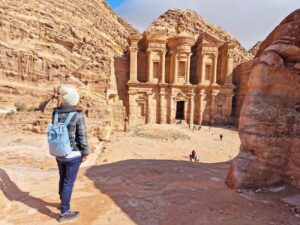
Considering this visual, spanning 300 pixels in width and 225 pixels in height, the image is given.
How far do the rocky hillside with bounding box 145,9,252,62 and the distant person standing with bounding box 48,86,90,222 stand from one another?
3468cm

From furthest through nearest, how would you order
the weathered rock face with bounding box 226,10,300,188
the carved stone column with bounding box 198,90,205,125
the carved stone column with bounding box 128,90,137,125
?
the carved stone column with bounding box 198,90,205,125 → the carved stone column with bounding box 128,90,137,125 → the weathered rock face with bounding box 226,10,300,188

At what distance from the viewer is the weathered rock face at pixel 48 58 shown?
18766mm

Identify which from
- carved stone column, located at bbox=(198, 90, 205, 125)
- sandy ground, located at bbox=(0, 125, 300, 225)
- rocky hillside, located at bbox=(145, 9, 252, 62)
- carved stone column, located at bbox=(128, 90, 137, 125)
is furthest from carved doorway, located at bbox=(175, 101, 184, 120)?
sandy ground, located at bbox=(0, 125, 300, 225)

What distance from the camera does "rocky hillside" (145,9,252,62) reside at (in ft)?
117

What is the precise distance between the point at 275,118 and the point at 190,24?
116 ft

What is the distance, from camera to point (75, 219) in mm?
3062

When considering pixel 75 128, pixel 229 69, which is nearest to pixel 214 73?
pixel 229 69

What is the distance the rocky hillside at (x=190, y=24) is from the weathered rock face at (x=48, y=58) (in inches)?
500

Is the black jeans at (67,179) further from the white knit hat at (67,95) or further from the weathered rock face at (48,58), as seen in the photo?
the weathered rock face at (48,58)

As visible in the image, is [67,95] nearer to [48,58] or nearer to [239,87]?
[48,58]

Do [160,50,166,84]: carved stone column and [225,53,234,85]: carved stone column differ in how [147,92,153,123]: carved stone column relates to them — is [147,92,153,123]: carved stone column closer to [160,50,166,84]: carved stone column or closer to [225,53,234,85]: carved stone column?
[160,50,166,84]: carved stone column

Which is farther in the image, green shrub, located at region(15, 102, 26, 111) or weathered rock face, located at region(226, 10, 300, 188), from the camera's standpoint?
green shrub, located at region(15, 102, 26, 111)

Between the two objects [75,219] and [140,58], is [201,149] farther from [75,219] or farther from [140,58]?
[140,58]

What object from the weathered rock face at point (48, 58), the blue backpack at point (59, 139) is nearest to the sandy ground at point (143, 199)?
the blue backpack at point (59, 139)
